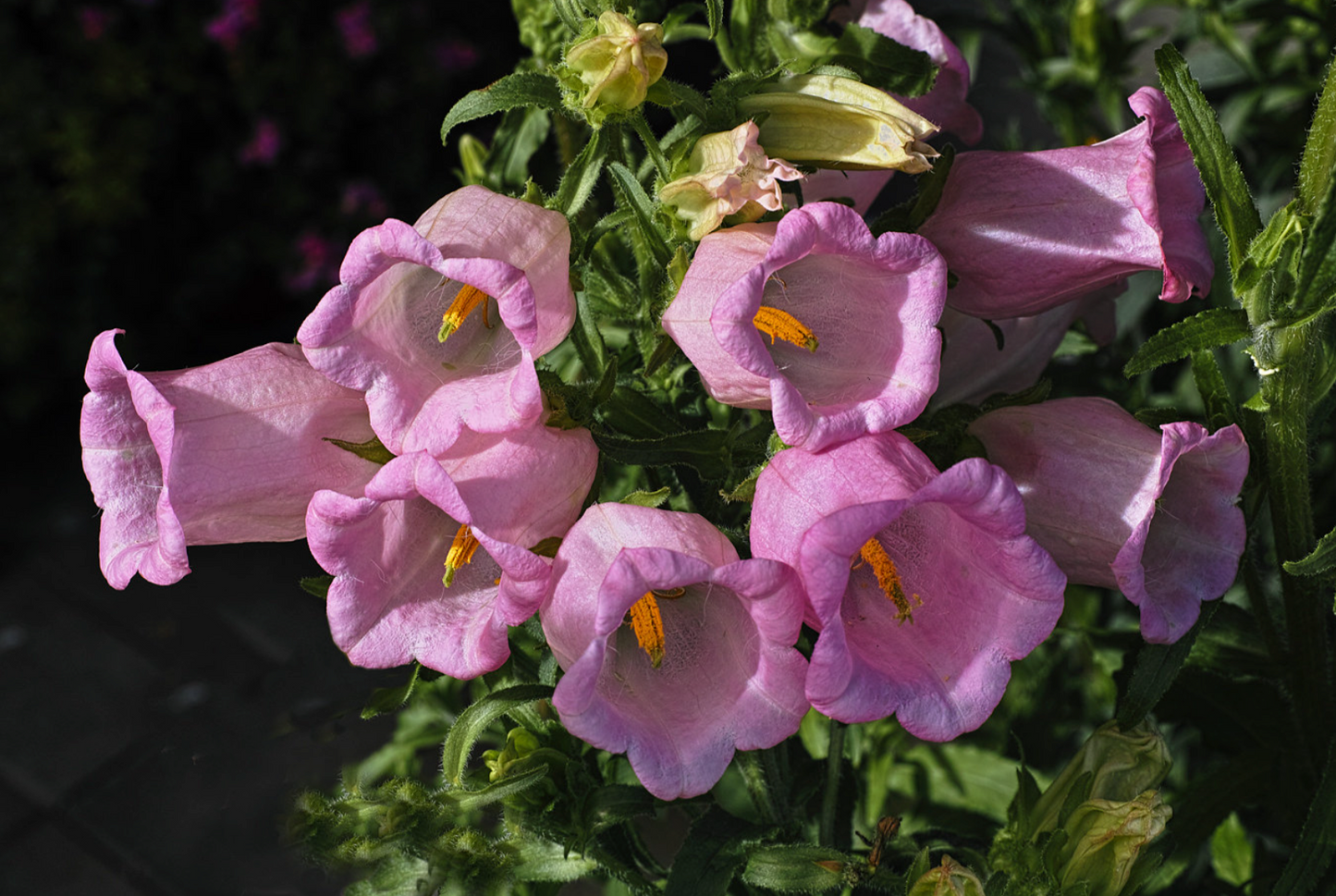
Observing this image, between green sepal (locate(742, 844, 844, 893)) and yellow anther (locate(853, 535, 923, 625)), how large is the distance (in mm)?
270

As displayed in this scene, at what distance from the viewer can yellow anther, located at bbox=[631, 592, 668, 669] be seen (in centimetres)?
100

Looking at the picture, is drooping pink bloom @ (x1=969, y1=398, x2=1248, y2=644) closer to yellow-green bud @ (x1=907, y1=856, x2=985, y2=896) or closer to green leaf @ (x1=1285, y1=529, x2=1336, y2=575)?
green leaf @ (x1=1285, y1=529, x2=1336, y2=575)

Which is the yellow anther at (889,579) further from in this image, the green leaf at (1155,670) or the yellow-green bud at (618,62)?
the yellow-green bud at (618,62)

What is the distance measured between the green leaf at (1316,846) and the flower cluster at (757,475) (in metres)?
0.26

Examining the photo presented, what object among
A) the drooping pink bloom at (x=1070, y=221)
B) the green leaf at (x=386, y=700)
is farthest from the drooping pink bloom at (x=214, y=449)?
the drooping pink bloom at (x=1070, y=221)

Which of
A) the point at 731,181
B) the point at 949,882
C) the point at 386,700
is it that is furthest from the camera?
the point at 386,700

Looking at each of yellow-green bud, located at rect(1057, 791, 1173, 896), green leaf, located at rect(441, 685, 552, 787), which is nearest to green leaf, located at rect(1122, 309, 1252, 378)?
yellow-green bud, located at rect(1057, 791, 1173, 896)

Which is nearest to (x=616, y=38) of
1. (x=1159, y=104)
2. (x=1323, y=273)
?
(x=1159, y=104)

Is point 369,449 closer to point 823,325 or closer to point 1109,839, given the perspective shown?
point 823,325

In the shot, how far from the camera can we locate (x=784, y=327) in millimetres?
1056

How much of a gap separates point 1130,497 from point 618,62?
→ 0.55 metres

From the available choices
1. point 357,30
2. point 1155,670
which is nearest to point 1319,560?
point 1155,670

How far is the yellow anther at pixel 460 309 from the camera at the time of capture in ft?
3.45

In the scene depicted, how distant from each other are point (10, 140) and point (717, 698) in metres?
3.64
